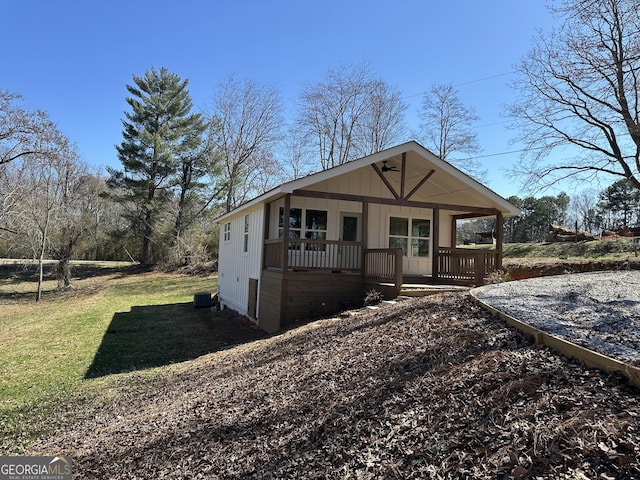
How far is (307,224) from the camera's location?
1226cm

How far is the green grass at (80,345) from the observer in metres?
6.45

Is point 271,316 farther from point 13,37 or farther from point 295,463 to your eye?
point 13,37

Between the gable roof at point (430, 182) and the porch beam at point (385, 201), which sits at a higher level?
the gable roof at point (430, 182)

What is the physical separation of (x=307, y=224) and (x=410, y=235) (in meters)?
3.57

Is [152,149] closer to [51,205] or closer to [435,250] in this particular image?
[51,205]

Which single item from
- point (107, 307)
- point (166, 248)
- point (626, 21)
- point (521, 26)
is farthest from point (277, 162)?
point (626, 21)

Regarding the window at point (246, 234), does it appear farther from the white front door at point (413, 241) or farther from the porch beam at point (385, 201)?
the white front door at point (413, 241)

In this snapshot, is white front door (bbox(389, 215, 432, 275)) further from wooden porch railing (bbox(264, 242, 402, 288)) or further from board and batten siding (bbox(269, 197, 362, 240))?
wooden porch railing (bbox(264, 242, 402, 288))

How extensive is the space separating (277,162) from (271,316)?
78.5 feet

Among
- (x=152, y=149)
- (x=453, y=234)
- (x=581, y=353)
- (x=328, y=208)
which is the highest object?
(x=152, y=149)

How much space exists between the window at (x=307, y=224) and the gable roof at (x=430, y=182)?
979 millimetres

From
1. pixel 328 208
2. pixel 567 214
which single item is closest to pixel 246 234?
pixel 328 208

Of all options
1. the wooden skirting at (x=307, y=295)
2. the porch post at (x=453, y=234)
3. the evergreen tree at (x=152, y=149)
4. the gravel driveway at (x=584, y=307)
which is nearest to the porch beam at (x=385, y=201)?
the porch post at (x=453, y=234)

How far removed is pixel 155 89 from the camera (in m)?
34.5
